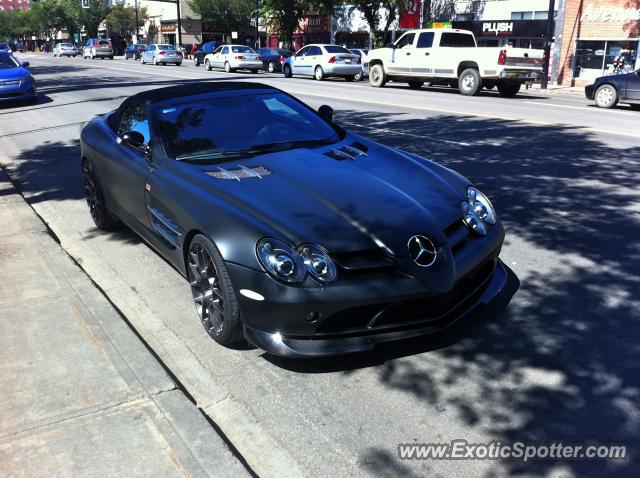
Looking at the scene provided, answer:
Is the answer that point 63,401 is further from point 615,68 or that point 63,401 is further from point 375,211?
point 615,68

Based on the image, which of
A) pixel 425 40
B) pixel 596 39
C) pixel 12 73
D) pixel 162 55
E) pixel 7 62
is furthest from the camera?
pixel 162 55

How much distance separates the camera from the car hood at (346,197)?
321 cm

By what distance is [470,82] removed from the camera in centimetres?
1942

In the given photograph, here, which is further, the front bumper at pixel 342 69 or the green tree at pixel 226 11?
the green tree at pixel 226 11

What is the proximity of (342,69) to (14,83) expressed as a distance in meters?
14.8

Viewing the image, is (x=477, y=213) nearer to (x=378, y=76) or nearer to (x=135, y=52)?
(x=378, y=76)

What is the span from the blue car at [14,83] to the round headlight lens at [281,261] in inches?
643

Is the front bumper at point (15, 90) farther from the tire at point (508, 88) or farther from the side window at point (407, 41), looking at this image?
the tire at point (508, 88)

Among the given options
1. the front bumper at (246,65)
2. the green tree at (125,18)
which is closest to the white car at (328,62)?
the front bumper at (246,65)

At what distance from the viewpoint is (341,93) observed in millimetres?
19359

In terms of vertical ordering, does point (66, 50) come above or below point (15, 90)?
above

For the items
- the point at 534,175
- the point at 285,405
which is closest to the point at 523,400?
the point at 285,405

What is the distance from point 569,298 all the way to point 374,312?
5.96ft

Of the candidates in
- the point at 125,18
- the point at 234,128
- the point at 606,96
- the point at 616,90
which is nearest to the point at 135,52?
the point at 125,18
